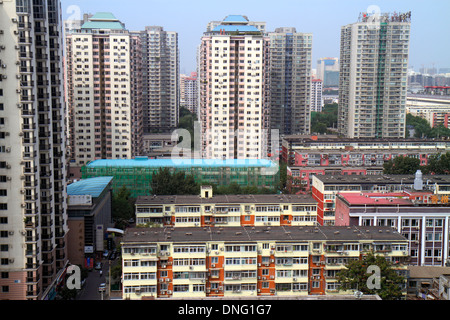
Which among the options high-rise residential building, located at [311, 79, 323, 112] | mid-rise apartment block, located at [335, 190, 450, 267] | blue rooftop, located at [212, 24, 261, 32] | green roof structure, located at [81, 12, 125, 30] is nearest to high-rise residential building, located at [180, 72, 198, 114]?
high-rise residential building, located at [311, 79, 323, 112]

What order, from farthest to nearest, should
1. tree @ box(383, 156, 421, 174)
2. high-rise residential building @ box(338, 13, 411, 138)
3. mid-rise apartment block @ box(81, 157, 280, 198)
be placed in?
high-rise residential building @ box(338, 13, 411, 138), tree @ box(383, 156, 421, 174), mid-rise apartment block @ box(81, 157, 280, 198)

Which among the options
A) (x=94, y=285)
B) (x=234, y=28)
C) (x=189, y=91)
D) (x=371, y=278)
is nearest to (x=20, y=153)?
(x=94, y=285)

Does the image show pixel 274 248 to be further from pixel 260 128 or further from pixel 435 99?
pixel 435 99

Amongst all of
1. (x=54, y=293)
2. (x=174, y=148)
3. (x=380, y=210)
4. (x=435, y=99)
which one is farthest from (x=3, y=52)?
(x=435, y=99)

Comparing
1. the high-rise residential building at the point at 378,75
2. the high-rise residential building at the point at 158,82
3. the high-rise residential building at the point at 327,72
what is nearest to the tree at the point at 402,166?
the high-rise residential building at the point at 378,75

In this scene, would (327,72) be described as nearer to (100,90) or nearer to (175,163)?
(100,90)

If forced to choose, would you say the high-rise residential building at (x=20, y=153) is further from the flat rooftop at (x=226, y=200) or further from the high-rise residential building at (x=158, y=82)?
the high-rise residential building at (x=158, y=82)

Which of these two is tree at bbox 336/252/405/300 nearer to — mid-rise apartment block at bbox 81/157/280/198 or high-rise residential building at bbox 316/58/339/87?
mid-rise apartment block at bbox 81/157/280/198
